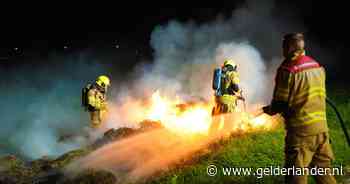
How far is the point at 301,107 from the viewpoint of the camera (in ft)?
16.8

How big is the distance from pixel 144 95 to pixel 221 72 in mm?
7156

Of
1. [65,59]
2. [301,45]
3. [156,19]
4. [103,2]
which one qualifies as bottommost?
[301,45]

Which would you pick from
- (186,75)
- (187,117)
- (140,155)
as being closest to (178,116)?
(187,117)

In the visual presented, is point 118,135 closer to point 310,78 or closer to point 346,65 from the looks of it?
point 310,78

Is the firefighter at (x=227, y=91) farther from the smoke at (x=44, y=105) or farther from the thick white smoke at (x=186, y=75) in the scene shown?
the smoke at (x=44, y=105)

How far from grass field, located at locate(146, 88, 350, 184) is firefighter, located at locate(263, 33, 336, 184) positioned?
1899 mm

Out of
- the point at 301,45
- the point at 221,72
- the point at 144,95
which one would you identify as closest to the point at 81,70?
the point at 144,95

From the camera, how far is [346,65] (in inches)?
992

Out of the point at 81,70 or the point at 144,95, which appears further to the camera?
the point at 81,70

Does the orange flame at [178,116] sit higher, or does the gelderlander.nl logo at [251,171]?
the orange flame at [178,116]

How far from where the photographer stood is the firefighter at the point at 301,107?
16.5 ft

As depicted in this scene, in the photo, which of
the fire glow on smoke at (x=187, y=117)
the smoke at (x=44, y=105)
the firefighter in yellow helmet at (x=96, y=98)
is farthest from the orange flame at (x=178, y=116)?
the smoke at (x=44, y=105)

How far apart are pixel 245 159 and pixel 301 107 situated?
3.56 metres

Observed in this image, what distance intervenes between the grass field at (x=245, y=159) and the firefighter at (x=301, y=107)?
1.90 m
